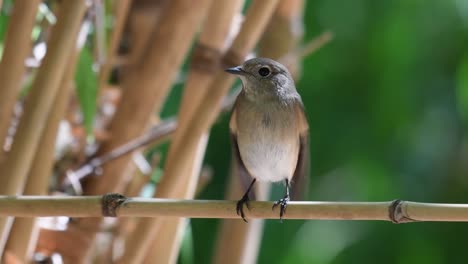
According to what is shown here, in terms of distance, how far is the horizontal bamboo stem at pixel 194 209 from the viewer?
1.17 m

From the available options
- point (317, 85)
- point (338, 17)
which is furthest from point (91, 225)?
point (338, 17)

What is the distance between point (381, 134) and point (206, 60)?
137cm

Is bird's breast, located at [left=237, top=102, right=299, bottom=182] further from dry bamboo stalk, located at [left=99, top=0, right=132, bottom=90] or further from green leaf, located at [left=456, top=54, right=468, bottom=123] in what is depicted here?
green leaf, located at [left=456, top=54, right=468, bottom=123]

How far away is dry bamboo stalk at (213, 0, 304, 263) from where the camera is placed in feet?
5.87

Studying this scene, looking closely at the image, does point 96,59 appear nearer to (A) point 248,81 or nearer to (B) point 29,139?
(A) point 248,81

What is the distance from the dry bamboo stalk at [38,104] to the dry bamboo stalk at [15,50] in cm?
5

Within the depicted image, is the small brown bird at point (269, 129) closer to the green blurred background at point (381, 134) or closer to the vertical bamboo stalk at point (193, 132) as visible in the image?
the vertical bamboo stalk at point (193, 132)

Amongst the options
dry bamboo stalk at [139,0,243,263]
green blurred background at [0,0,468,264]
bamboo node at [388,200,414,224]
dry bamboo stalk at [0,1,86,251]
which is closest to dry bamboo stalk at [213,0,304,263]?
dry bamboo stalk at [139,0,243,263]

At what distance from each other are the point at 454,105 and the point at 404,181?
0.33 meters

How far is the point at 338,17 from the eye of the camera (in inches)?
127

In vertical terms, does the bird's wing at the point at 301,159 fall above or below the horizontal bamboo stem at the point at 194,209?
above

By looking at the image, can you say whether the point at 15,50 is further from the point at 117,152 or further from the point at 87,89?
the point at 117,152

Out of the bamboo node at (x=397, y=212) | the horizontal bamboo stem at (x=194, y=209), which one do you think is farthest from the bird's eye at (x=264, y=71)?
the bamboo node at (x=397, y=212)

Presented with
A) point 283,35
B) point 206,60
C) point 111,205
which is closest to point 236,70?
point 206,60
